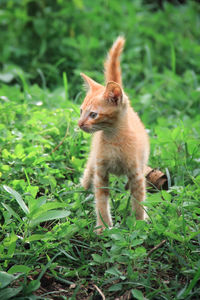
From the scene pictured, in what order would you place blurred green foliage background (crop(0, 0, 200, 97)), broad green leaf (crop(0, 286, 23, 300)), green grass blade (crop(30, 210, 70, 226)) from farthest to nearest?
blurred green foliage background (crop(0, 0, 200, 97)) < green grass blade (crop(30, 210, 70, 226)) < broad green leaf (crop(0, 286, 23, 300))

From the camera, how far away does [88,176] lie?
11.7 ft

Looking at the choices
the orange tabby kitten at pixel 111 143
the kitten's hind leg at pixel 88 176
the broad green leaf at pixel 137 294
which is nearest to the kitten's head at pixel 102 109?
the orange tabby kitten at pixel 111 143

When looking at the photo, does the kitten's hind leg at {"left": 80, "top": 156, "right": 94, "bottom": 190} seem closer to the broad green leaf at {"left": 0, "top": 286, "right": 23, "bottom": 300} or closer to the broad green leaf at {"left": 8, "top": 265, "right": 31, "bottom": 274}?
the broad green leaf at {"left": 8, "top": 265, "right": 31, "bottom": 274}

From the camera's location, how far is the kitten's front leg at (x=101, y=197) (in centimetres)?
315

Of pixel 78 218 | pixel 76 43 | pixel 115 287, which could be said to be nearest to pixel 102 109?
pixel 78 218

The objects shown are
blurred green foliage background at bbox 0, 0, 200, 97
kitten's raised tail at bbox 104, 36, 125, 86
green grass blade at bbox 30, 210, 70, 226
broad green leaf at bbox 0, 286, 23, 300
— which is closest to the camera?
broad green leaf at bbox 0, 286, 23, 300

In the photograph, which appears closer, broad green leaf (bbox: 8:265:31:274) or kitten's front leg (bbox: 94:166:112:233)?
broad green leaf (bbox: 8:265:31:274)

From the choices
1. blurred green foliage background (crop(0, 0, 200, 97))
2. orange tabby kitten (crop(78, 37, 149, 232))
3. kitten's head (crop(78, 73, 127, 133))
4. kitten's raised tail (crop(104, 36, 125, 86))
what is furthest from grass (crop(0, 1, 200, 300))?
blurred green foliage background (crop(0, 0, 200, 97))

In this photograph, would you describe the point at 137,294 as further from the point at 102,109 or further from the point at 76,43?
the point at 76,43

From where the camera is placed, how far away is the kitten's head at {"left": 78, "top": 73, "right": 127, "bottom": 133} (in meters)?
3.05

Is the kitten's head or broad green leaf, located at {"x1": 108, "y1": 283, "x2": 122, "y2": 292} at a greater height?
the kitten's head

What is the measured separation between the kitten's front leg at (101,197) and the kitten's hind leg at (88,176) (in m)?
0.20

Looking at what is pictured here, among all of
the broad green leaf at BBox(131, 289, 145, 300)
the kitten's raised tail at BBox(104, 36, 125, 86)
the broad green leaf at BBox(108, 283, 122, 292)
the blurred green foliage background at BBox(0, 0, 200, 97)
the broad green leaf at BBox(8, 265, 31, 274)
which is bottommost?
the broad green leaf at BBox(108, 283, 122, 292)

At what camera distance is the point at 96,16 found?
6949mm
